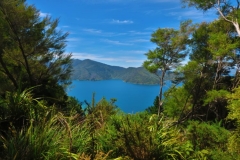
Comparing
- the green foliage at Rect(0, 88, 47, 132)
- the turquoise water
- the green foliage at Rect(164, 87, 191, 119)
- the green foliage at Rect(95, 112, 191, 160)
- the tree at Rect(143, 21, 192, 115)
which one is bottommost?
the turquoise water

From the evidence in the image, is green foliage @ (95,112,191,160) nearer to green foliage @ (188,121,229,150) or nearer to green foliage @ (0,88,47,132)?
green foliage @ (0,88,47,132)

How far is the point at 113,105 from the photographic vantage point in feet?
39.6

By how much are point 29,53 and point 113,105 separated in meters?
5.26

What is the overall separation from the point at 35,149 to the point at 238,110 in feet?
10.1

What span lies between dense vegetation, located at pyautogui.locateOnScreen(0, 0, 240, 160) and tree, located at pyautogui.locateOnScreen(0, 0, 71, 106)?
0.15ft

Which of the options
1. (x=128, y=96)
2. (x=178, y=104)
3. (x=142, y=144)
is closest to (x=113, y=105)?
(x=178, y=104)

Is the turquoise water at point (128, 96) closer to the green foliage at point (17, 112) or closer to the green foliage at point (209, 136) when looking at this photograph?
the green foliage at point (209, 136)

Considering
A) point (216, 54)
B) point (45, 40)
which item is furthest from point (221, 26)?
point (45, 40)

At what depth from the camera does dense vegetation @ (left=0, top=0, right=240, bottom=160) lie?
6.90ft

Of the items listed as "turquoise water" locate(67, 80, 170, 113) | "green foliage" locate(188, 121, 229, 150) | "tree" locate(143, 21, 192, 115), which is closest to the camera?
"green foliage" locate(188, 121, 229, 150)

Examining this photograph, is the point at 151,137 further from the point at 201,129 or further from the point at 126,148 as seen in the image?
the point at 201,129

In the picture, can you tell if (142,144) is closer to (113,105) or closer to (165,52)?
(113,105)

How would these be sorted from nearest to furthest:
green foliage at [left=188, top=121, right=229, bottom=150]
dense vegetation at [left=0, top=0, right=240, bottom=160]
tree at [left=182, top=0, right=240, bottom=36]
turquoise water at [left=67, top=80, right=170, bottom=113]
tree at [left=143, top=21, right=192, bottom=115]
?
dense vegetation at [left=0, top=0, right=240, bottom=160], green foliage at [left=188, top=121, right=229, bottom=150], tree at [left=182, top=0, right=240, bottom=36], tree at [left=143, top=21, right=192, bottom=115], turquoise water at [left=67, top=80, right=170, bottom=113]

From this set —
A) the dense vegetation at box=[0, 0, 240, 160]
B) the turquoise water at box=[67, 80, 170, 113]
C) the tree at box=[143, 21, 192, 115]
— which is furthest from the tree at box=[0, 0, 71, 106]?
the turquoise water at box=[67, 80, 170, 113]
